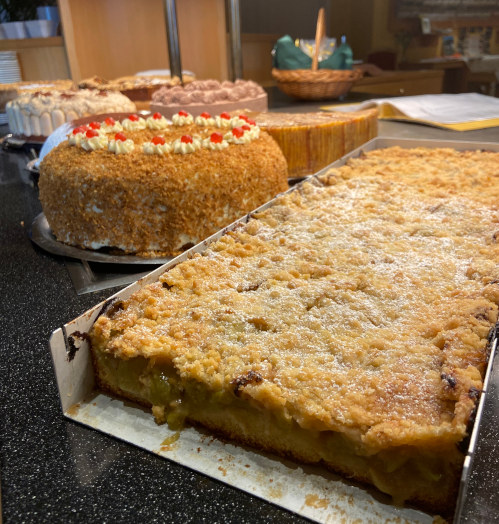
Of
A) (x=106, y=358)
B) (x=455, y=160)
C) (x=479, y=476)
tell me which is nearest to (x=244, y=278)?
(x=106, y=358)

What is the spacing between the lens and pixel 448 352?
0.69 m

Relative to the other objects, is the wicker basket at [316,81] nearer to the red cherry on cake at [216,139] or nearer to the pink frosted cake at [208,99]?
the pink frosted cake at [208,99]

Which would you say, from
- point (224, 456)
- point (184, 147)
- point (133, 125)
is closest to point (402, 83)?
point (133, 125)

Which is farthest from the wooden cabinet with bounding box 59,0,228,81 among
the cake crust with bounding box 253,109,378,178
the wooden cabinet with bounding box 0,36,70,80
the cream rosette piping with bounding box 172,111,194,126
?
the cream rosette piping with bounding box 172,111,194,126

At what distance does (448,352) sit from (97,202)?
3.20ft

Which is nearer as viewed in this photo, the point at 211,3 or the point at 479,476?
the point at 479,476

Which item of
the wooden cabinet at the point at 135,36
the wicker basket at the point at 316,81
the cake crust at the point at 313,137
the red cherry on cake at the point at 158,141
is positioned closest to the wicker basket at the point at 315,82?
the wicker basket at the point at 316,81

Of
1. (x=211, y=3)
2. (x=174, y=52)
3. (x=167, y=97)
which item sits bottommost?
(x=167, y=97)

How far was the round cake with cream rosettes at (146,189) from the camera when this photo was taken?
51.4 inches

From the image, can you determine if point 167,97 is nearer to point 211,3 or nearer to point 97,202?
point 97,202

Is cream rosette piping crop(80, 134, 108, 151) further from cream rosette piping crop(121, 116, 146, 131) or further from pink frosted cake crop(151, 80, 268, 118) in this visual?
pink frosted cake crop(151, 80, 268, 118)

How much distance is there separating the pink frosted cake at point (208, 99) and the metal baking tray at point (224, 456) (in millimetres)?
Answer: 1465

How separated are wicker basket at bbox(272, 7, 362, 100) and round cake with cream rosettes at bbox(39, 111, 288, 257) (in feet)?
5.71

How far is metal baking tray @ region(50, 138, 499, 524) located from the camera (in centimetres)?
59
